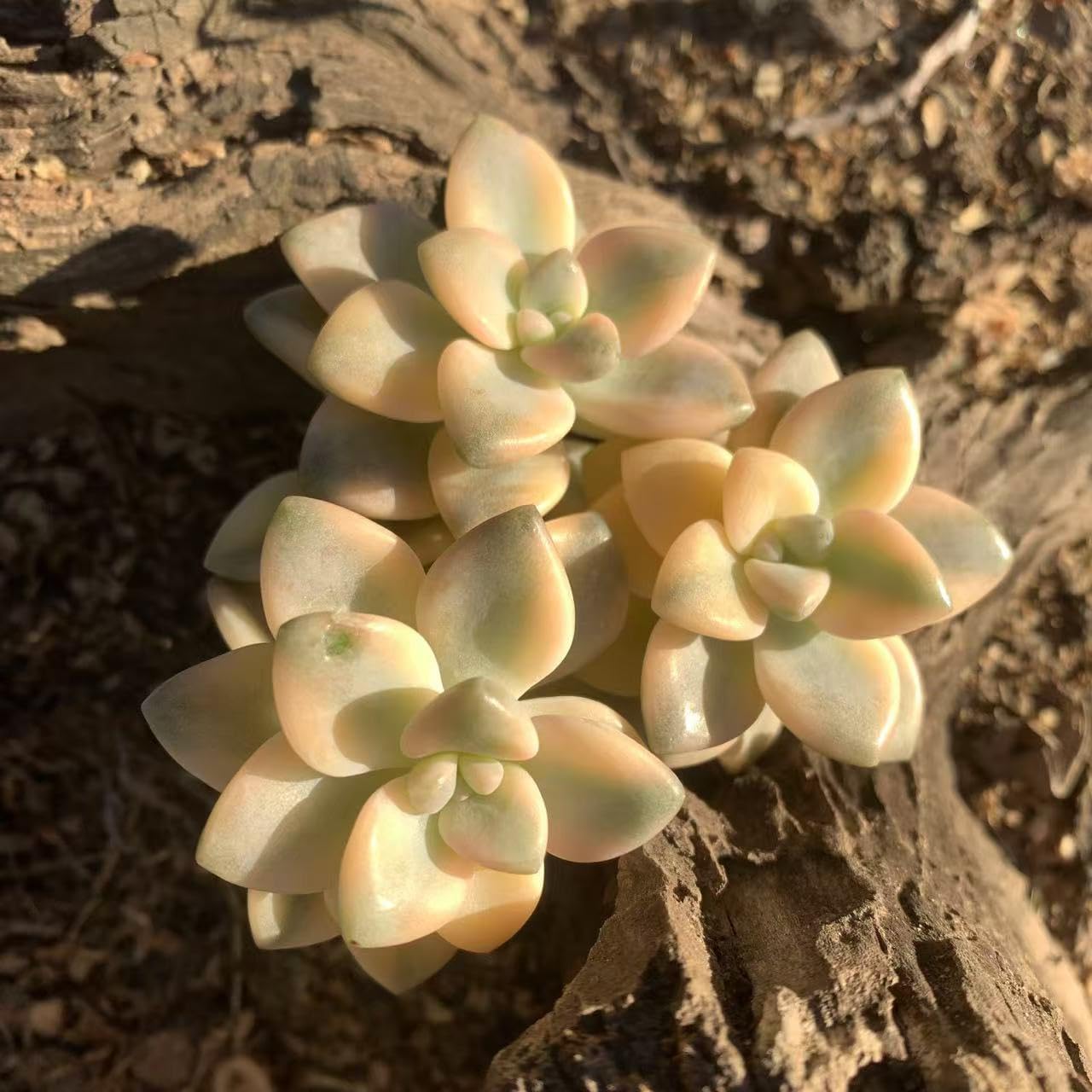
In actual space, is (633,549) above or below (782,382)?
below

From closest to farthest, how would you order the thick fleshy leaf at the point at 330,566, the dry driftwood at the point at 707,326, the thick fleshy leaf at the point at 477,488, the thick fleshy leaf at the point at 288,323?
1. the dry driftwood at the point at 707,326
2. the thick fleshy leaf at the point at 330,566
3. the thick fleshy leaf at the point at 477,488
4. the thick fleshy leaf at the point at 288,323

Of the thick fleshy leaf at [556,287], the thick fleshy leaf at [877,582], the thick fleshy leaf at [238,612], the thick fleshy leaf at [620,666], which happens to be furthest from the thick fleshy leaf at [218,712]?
the thick fleshy leaf at [877,582]

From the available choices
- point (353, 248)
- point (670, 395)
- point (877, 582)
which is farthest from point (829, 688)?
point (353, 248)

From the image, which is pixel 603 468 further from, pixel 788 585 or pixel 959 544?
pixel 959 544

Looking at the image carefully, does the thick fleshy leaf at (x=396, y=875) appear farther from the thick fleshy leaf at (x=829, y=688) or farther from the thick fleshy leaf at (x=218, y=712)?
the thick fleshy leaf at (x=829, y=688)

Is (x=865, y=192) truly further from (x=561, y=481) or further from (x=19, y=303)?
(x=19, y=303)

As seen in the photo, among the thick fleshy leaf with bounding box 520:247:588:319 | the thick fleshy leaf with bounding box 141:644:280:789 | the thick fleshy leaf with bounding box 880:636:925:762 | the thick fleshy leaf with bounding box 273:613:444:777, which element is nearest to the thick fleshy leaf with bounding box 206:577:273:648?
the thick fleshy leaf with bounding box 141:644:280:789

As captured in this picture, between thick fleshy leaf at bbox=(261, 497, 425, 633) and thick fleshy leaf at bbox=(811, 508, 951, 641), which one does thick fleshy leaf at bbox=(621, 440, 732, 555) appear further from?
thick fleshy leaf at bbox=(261, 497, 425, 633)

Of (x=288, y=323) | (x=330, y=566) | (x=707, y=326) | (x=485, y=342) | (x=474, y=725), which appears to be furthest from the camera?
(x=707, y=326)
